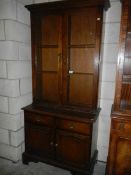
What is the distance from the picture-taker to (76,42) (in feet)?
6.86

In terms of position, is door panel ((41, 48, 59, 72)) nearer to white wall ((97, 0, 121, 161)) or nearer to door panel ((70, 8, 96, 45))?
door panel ((70, 8, 96, 45))

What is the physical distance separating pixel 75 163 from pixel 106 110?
0.83m

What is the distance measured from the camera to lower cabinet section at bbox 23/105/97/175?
6.42ft

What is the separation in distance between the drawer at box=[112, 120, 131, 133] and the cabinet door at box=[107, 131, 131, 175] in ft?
0.21

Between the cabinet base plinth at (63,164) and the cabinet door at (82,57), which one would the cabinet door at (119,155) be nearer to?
the cabinet base plinth at (63,164)

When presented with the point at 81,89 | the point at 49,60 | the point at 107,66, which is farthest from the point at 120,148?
the point at 49,60

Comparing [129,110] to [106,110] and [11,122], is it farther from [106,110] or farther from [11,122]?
[11,122]

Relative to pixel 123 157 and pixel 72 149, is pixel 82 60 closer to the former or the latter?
pixel 72 149

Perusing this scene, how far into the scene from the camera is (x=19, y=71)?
220cm

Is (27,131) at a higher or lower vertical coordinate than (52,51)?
lower

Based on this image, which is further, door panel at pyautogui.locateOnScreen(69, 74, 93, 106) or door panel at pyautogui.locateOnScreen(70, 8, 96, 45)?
door panel at pyautogui.locateOnScreen(69, 74, 93, 106)

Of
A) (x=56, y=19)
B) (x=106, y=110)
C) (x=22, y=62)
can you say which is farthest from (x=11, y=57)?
(x=106, y=110)

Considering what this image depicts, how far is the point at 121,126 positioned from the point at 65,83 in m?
0.90

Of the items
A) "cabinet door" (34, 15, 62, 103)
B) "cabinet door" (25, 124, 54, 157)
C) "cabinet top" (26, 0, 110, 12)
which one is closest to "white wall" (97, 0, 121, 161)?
"cabinet top" (26, 0, 110, 12)
